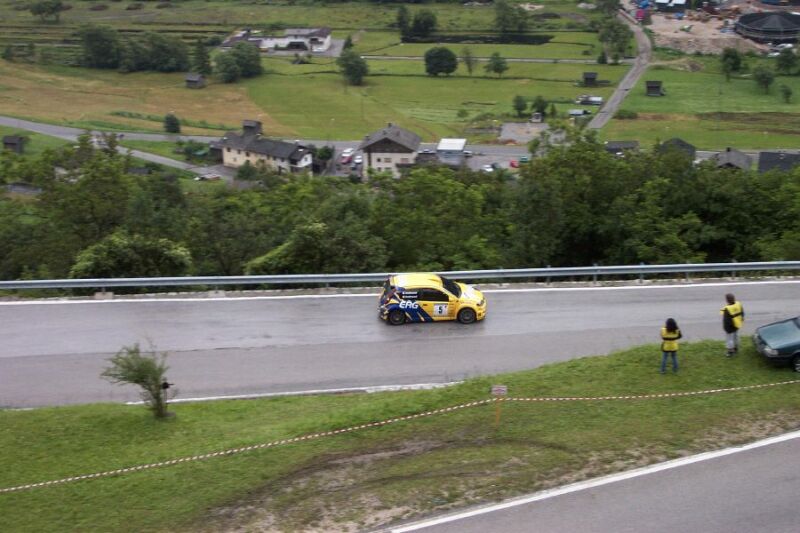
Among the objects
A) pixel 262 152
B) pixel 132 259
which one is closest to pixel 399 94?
pixel 262 152

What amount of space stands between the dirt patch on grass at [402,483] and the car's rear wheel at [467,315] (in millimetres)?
5651

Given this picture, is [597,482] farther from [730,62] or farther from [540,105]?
[730,62]

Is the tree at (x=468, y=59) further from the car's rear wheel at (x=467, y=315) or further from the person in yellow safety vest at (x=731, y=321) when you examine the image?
the person in yellow safety vest at (x=731, y=321)

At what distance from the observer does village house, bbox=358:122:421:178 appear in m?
64.6

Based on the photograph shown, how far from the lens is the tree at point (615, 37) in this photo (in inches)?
3711

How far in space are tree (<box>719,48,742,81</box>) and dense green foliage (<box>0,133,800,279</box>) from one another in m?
65.9

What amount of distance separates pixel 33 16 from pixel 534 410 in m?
119

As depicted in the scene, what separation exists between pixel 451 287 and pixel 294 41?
89.3 metres

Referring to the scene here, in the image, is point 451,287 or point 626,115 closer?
point 451,287

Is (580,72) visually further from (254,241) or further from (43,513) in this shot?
(43,513)

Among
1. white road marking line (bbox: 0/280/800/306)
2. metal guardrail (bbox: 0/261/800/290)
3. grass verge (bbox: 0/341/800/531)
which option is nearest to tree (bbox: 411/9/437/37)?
metal guardrail (bbox: 0/261/800/290)

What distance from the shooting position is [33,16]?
380 ft

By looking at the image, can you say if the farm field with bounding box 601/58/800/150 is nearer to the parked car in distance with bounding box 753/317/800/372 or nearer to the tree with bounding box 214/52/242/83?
the tree with bounding box 214/52/242/83

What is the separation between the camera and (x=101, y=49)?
96.2 meters
